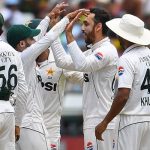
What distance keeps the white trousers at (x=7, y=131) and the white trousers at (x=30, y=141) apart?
102 cm

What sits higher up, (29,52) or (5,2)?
(29,52)

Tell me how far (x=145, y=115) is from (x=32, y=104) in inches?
Result: 61.2

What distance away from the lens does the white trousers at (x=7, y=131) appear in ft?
32.6

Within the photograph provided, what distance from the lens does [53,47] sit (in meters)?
11.2

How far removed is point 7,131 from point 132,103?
1481 millimetres

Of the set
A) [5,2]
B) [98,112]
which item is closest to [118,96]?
[98,112]

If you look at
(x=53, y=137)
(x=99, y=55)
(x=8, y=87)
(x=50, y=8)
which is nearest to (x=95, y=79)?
→ (x=99, y=55)

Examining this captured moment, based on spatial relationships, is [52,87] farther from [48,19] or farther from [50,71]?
[48,19]

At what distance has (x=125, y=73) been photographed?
10266 millimetres

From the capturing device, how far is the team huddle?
33.6ft

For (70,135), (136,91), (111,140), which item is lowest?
(70,135)

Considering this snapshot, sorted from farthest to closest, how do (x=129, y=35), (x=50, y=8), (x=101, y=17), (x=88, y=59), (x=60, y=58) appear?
(x=50, y=8) → (x=101, y=17) → (x=60, y=58) → (x=88, y=59) → (x=129, y=35)

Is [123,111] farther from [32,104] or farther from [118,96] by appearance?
[32,104]

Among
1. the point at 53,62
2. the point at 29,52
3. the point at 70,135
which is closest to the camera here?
the point at 29,52
